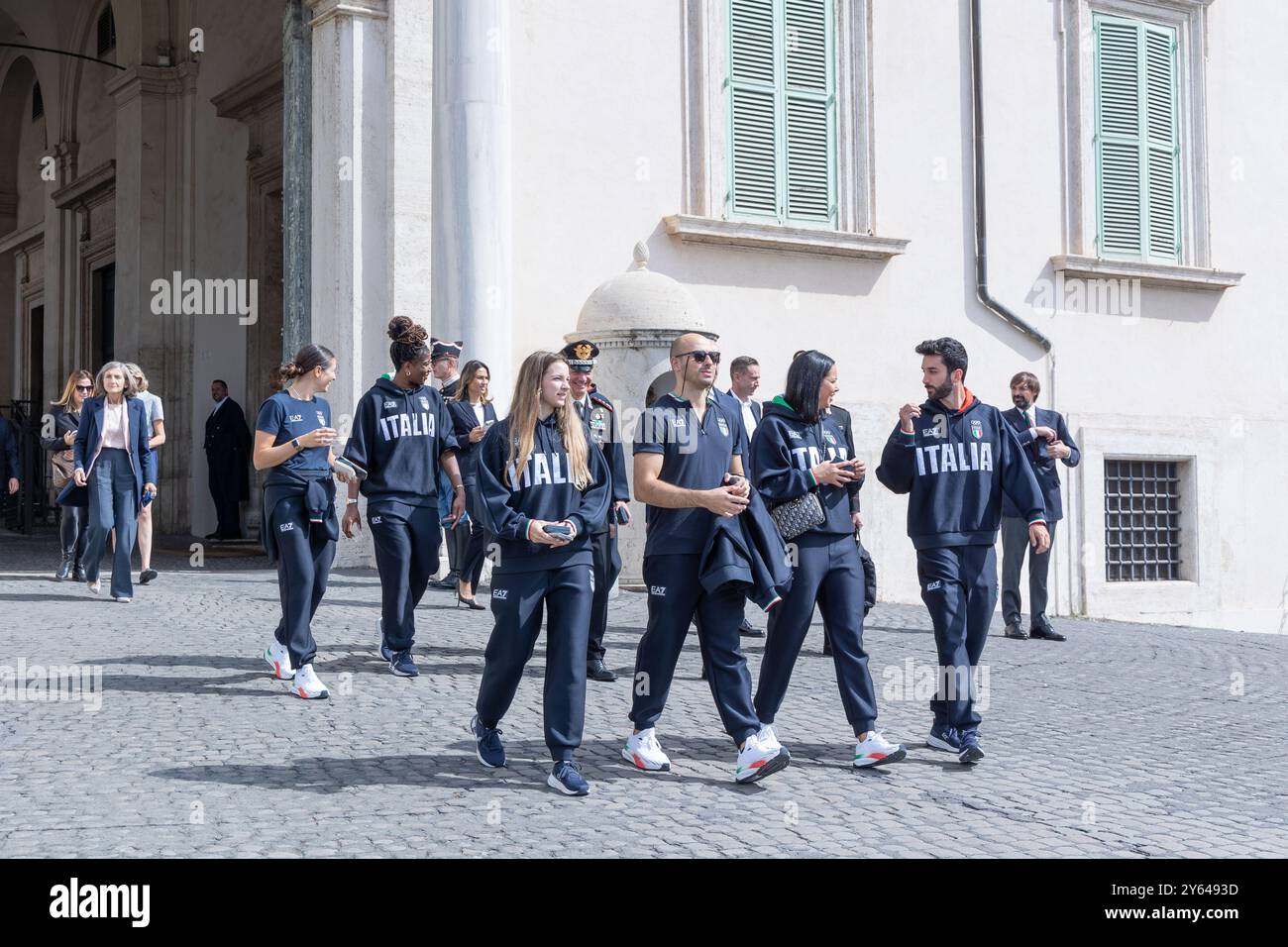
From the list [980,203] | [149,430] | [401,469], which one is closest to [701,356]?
[401,469]

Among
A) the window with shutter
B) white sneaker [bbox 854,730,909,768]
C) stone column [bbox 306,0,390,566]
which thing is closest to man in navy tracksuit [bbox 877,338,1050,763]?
white sneaker [bbox 854,730,909,768]

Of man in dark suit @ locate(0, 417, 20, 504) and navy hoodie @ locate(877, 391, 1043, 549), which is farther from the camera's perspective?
man in dark suit @ locate(0, 417, 20, 504)

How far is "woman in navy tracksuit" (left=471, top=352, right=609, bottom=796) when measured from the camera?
17.9 feet

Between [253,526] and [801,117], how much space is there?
8674mm

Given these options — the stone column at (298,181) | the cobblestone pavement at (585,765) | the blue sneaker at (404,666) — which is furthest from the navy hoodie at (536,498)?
the stone column at (298,181)

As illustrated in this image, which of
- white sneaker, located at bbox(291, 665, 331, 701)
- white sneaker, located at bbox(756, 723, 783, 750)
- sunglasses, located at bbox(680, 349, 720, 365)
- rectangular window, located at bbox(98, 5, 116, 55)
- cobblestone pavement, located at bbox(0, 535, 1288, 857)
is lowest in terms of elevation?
cobblestone pavement, located at bbox(0, 535, 1288, 857)

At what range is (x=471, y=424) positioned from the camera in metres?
9.42

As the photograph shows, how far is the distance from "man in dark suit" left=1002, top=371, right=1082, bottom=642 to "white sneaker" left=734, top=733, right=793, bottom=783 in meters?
5.37

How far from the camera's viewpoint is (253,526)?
18906 millimetres

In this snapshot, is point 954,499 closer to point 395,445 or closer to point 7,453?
point 395,445

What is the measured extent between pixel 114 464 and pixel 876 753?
275 inches

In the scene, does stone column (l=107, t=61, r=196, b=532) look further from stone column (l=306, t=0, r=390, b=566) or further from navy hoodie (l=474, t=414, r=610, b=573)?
navy hoodie (l=474, t=414, r=610, b=573)

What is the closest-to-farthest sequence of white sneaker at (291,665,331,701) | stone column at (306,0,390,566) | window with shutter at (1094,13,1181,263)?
1. white sneaker at (291,665,331,701)
2. stone column at (306,0,390,566)
3. window with shutter at (1094,13,1181,263)
